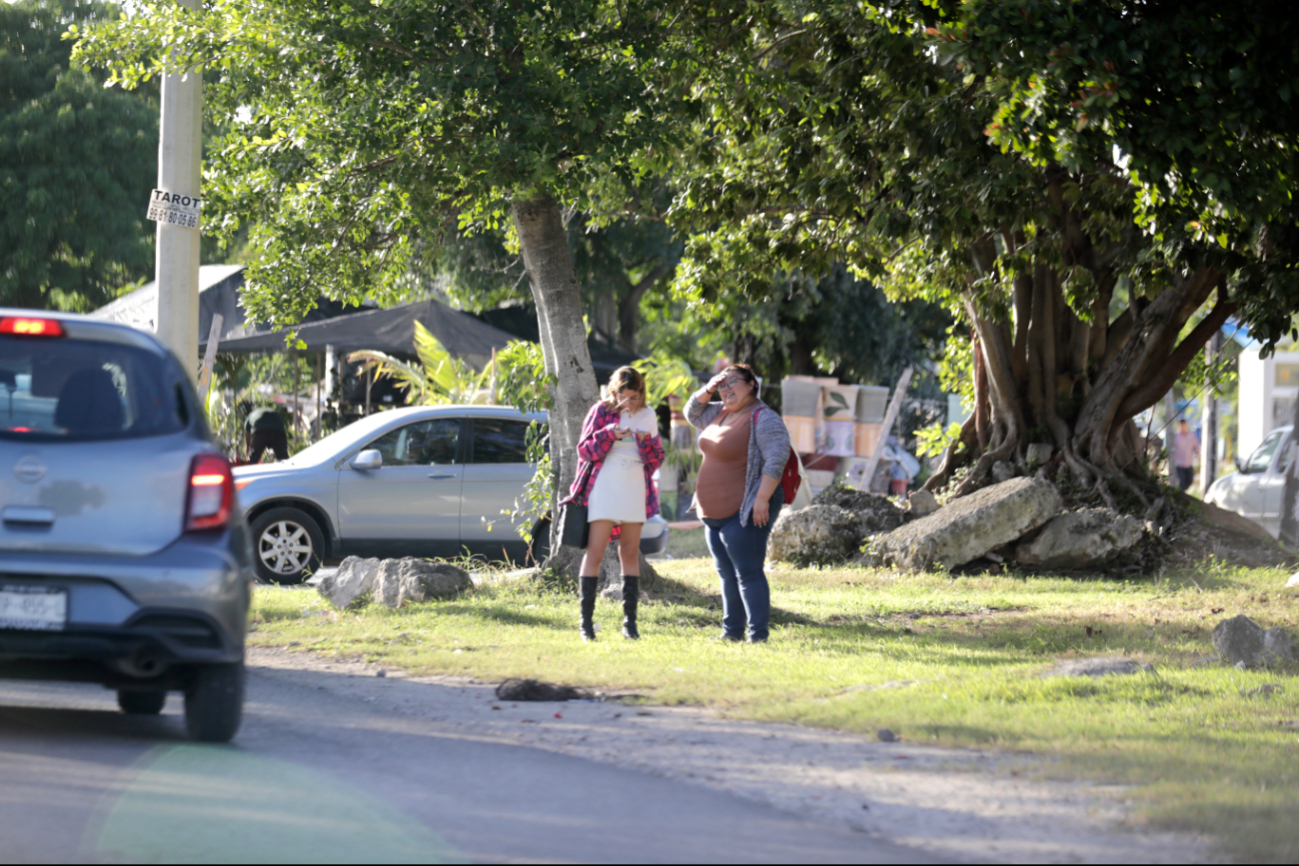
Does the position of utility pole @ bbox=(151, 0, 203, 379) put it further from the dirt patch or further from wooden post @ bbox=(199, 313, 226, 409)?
the dirt patch

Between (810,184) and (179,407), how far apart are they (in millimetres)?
7057

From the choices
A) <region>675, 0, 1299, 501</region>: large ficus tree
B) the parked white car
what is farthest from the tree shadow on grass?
the parked white car

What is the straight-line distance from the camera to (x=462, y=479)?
12.6 metres

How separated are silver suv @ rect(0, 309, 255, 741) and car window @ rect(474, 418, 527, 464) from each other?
7428 mm

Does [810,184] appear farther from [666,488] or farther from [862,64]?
[666,488]

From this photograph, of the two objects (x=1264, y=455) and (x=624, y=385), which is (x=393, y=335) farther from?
(x=1264, y=455)

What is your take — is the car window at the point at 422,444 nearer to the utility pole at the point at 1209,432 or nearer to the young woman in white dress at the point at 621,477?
the young woman in white dress at the point at 621,477

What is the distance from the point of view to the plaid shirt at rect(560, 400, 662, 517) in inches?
333

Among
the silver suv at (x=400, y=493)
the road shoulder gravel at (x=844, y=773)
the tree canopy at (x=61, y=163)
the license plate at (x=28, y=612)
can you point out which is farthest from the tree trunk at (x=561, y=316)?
the tree canopy at (x=61, y=163)

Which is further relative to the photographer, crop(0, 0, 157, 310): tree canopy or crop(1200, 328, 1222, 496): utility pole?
crop(0, 0, 157, 310): tree canopy

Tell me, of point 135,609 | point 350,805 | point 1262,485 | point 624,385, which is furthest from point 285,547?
point 1262,485

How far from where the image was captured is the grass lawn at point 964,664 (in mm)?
5320

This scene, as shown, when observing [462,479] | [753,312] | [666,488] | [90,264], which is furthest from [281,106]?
[90,264]

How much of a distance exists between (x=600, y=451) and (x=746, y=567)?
3.82ft
